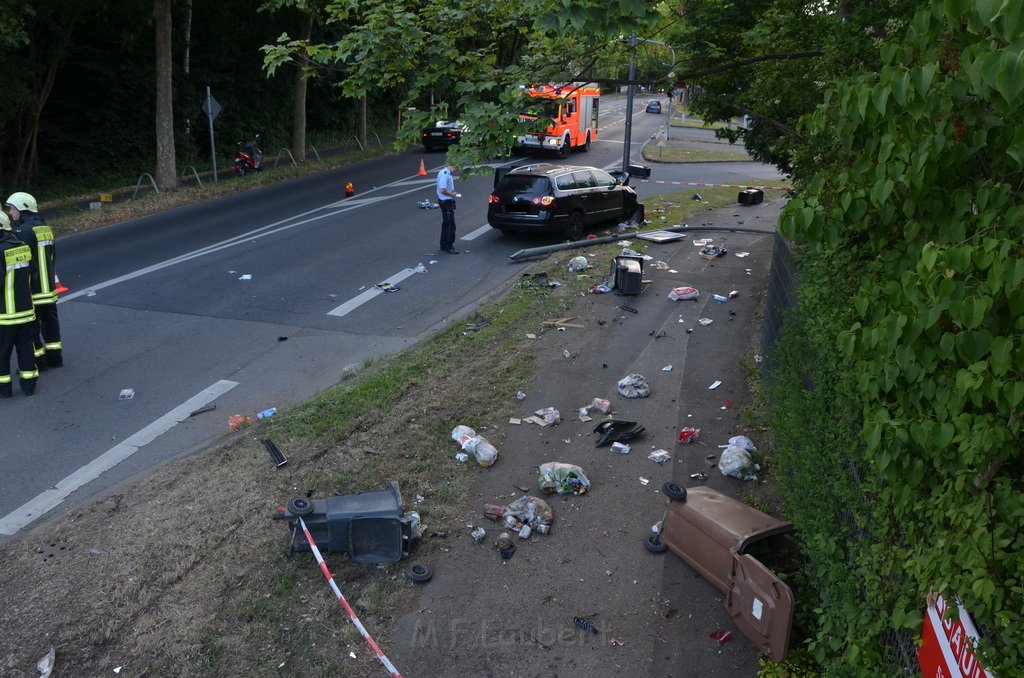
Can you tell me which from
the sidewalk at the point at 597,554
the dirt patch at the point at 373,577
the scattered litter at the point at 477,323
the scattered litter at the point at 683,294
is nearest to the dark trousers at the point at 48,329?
the dirt patch at the point at 373,577

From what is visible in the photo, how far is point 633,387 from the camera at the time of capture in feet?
30.1

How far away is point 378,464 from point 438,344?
11.7 ft

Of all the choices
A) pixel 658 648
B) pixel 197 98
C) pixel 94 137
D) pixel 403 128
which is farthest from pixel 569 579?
pixel 197 98

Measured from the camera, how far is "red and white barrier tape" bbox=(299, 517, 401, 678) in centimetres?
510

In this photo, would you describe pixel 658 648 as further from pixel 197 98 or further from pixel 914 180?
pixel 197 98

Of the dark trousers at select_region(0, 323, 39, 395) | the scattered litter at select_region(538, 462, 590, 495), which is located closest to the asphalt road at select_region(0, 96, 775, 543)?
the dark trousers at select_region(0, 323, 39, 395)

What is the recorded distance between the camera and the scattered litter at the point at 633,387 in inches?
360

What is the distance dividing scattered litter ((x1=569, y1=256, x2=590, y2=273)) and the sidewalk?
3.36 meters

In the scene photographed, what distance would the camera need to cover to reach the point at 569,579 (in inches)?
238

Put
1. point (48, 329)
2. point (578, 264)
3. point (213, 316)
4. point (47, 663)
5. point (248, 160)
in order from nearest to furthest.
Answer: point (47, 663), point (48, 329), point (213, 316), point (578, 264), point (248, 160)

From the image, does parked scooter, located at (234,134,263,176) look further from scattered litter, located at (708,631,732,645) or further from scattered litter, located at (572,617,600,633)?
scattered litter, located at (708,631,732,645)

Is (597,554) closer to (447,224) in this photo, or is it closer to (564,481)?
(564,481)

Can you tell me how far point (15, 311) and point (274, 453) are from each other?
3954 mm

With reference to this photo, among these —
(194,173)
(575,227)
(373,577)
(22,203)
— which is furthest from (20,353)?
(194,173)
